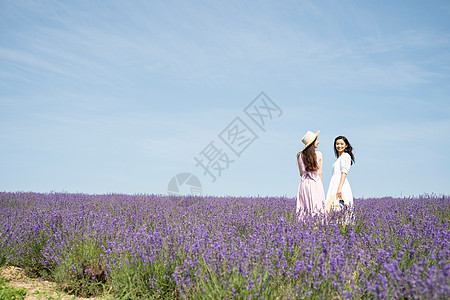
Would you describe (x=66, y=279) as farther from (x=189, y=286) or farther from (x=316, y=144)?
(x=316, y=144)

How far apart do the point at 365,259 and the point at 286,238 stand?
0.70 metres

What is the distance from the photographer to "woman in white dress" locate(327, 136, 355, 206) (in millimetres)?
5406

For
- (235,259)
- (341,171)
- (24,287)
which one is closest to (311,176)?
(341,171)

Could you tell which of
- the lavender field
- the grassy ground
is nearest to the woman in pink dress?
the lavender field

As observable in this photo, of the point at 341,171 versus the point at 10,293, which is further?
the point at 341,171

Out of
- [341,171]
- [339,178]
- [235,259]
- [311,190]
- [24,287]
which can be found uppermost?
[341,171]

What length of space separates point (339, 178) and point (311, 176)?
20.0 inches

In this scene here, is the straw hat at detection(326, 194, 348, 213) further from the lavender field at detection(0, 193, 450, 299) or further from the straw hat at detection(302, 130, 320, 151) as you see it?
the straw hat at detection(302, 130, 320, 151)

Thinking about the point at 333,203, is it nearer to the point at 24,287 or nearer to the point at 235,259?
the point at 235,259

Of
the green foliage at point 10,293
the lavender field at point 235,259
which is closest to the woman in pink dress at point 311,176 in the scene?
the lavender field at point 235,259

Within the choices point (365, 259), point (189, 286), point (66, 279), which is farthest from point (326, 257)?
point (66, 279)

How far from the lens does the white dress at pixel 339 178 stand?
542 cm

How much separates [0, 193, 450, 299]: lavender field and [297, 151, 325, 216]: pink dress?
661 mm

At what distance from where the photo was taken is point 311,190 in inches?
209
